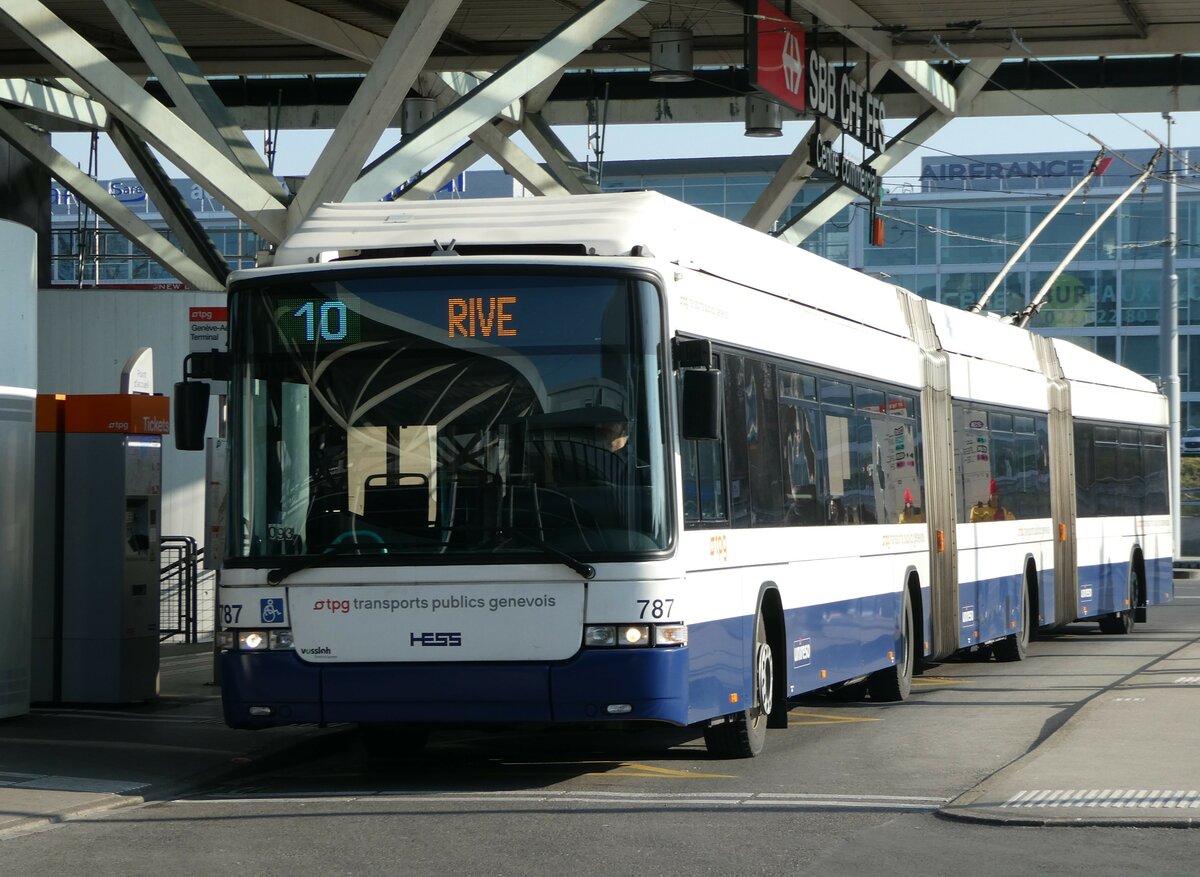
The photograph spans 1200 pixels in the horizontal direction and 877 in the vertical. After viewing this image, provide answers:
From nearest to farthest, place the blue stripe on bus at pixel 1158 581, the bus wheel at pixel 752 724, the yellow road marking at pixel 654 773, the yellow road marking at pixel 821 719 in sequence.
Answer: the yellow road marking at pixel 654 773
the bus wheel at pixel 752 724
the yellow road marking at pixel 821 719
the blue stripe on bus at pixel 1158 581

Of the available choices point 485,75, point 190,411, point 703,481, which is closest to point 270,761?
point 190,411

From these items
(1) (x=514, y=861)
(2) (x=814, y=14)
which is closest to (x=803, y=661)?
(1) (x=514, y=861)

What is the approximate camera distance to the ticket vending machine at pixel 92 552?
1388cm

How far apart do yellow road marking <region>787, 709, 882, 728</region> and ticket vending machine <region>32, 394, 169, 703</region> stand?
4467 millimetres

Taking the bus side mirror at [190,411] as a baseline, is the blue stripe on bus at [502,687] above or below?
below

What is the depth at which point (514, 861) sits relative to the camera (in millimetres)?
7934

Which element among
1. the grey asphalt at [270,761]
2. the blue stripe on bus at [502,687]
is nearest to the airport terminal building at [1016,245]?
the grey asphalt at [270,761]

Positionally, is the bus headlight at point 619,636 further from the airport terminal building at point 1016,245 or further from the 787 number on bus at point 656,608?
the airport terminal building at point 1016,245

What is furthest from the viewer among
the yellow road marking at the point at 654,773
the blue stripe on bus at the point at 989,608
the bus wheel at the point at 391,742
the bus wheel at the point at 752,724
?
the blue stripe on bus at the point at 989,608

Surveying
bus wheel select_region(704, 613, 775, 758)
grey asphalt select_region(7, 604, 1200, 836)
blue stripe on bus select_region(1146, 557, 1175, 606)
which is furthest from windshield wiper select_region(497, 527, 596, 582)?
blue stripe on bus select_region(1146, 557, 1175, 606)

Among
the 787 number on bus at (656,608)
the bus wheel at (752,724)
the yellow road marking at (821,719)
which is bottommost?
the yellow road marking at (821,719)

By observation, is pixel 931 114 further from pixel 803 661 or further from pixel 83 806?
pixel 83 806

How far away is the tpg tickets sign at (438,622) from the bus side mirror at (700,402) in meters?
0.95

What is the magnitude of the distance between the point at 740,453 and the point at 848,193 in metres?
12.0
